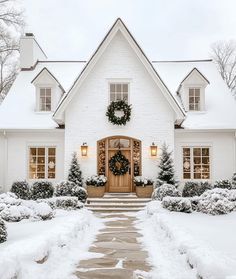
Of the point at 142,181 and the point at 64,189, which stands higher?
the point at 142,181

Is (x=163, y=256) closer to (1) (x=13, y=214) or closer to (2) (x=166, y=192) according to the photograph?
(1) (x=13, y=214)

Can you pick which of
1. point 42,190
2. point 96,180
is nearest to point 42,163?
point 42,190

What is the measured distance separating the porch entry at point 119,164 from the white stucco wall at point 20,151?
2.10 metres

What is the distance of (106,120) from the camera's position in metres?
19.9

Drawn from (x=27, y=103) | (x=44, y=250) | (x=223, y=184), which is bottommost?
(x=44, y=250)

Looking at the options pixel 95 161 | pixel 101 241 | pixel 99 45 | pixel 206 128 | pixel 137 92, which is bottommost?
pixel 101 241

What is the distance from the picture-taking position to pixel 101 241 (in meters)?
9.98

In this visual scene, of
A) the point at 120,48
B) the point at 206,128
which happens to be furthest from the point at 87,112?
the point at 206,128

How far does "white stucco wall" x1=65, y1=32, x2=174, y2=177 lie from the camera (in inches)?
777

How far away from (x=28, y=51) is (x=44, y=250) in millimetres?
19866

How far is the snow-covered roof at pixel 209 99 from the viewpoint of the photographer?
20469 mm

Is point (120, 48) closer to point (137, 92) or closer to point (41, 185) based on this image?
point (137, 92)

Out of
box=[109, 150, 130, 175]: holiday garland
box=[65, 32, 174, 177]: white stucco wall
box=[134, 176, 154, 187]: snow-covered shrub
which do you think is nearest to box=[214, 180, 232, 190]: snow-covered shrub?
box=[65, 32, 174, 177]: white stucco wall

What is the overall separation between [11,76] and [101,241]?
2663 cm
